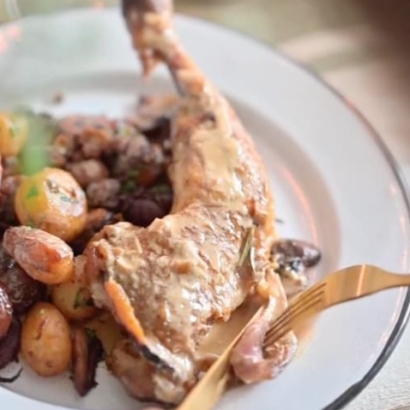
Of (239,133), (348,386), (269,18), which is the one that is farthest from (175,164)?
(269,18)

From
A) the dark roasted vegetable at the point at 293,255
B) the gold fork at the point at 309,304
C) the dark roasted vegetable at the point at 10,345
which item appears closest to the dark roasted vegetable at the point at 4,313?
the dark roasted vegetable at the point at 10,345

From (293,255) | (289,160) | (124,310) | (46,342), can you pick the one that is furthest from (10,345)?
(289,160)

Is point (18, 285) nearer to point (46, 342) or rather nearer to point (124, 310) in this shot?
point (46, 342)

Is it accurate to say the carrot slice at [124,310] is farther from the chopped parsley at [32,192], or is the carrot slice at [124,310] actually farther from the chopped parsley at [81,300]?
the chopped parsley at [32,192]

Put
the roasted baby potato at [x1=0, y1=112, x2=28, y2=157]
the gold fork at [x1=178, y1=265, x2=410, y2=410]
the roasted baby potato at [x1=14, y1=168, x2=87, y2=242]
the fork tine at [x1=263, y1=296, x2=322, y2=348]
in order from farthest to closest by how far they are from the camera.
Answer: the roasted baby potato at [x1=0, y1=112, x2=28, y2=157] → the roasted baby potato at [x1=14, y1=168, x2=87, y2=242] → the fork tine at [x1=263, y1=296, x2=322, y2=348] → the gold fork at [x1=178, y1=265, x2=410, y2=410]

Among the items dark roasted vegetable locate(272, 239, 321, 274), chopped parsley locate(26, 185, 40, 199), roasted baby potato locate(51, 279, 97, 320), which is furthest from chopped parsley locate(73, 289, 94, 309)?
dark roasted vegetable locate(272, 239, 321, 274)

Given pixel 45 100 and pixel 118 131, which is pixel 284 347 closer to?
pixel 118 131

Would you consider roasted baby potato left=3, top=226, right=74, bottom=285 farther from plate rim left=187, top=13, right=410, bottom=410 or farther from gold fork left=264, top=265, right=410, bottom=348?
plate rim left=187, top=13, right=410, bottom=410

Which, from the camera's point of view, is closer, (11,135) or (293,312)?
(293,312)
